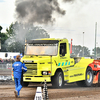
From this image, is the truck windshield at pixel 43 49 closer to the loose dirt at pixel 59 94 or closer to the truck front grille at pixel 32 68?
the truck front grille at pixel 32 68

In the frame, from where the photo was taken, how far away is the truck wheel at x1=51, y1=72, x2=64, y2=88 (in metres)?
18.1

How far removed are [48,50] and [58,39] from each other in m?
0.91

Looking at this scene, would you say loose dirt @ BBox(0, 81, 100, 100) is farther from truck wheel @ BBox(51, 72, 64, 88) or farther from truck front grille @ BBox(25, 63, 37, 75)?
truck front grille @ BBox(25, 63, 37, 75)

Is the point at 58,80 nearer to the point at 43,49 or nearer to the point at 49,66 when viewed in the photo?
the point at 49,66

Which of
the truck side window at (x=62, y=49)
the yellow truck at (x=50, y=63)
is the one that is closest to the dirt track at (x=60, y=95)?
the yellow truck at (x=50, y=63)

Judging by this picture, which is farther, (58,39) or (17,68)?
(58,39)

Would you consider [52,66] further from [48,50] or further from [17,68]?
[17,68]

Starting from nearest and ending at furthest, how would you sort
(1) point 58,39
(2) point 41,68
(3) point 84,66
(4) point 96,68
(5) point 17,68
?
1. (5) point 17,68
2. (2) point 41,68
3. (1) point 58,39
4. (3) point 84,66
5. (4) point 96,68

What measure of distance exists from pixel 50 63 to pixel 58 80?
1.02m

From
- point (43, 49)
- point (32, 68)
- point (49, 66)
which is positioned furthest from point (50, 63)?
point (43, 49)

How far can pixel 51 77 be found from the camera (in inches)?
715

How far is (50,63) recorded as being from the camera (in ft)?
59.5

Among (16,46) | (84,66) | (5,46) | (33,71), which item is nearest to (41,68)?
(33,71)

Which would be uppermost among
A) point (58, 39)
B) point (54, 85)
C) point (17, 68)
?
point (58, 39)
